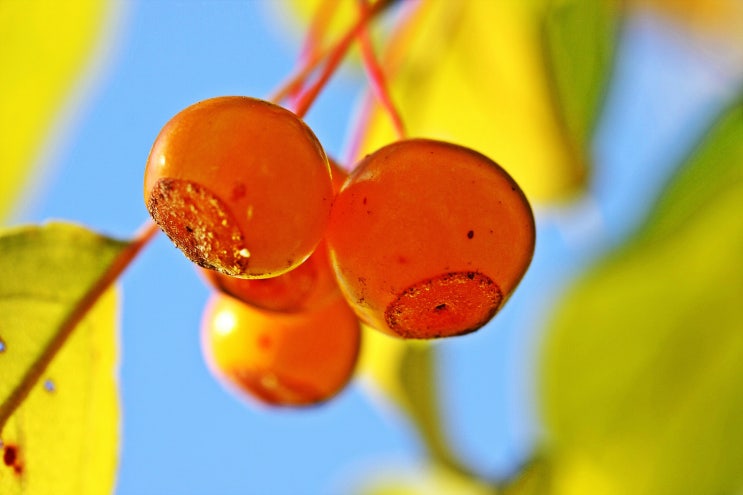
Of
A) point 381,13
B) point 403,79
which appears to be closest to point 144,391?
point 403,79

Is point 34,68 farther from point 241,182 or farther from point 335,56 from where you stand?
point 241,182

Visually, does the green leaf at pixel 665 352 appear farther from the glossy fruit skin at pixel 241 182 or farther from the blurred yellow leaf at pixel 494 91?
the glossy fruit skin at pixel 241 182

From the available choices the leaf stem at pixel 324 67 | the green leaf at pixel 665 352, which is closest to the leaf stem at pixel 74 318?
the leaf stem at pixel 324 67

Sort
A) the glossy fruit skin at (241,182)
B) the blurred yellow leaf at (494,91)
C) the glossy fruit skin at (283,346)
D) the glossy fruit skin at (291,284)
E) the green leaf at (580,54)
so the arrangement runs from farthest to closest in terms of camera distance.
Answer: the blurred yellow leaf at (494,91), the green leaf at (580,54), the glossy fruit skin at (283,346), the glossy fruit skin at (291,284), the glossy fruit skin at (241,182)

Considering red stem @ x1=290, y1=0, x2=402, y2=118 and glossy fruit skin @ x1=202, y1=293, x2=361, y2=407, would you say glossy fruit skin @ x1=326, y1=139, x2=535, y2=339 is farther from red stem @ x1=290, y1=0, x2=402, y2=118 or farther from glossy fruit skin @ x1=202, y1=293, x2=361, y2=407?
glossy fruit skin @ x1=202, y1=293, x2=361, y2=407

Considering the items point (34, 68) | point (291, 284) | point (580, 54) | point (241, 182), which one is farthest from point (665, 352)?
point (34, 68)
